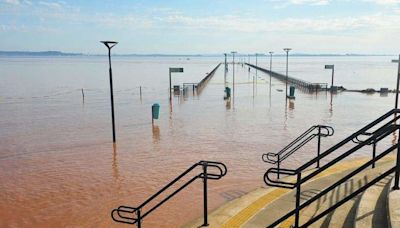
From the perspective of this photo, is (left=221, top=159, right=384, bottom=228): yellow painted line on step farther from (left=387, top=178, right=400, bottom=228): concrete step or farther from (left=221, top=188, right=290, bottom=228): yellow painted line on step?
(left=387, top=178, right=400, bottom=228): concrete step

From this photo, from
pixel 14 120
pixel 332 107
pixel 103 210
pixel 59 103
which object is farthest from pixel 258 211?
pixel 59 103

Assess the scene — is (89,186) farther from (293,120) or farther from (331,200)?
(293,120)

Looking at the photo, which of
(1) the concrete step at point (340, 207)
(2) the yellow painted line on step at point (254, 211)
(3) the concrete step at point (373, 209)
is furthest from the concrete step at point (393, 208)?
(2) the yellow painted line on step at point (254, 211)

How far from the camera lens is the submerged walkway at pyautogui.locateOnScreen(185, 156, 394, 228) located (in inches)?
235

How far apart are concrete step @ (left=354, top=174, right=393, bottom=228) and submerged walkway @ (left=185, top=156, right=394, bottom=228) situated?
30 centimetres

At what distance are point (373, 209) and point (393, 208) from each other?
0.56 m

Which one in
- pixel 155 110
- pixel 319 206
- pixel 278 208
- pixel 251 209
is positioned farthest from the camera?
pixel 155 110

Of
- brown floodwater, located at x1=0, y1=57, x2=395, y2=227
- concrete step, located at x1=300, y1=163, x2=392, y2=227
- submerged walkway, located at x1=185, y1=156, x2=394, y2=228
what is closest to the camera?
concrete step, located at x1=300, y1=163, x2=392, y2=227

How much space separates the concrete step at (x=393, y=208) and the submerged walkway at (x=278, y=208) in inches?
26.4

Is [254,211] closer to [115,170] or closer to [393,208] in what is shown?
[393,208]

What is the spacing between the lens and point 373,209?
531 centimetres

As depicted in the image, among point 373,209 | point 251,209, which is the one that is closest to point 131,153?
point 251,209

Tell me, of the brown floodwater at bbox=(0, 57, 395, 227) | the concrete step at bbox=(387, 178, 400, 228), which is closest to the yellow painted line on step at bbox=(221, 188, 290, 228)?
the brown floodwater at bbox=(0, 57, 395, 227)

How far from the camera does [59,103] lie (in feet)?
108
